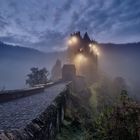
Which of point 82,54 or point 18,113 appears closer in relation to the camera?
point 18,113

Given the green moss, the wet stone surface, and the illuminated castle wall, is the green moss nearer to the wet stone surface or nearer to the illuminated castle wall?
the wet stone surface

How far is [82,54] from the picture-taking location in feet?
193

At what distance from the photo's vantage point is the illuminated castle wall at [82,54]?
58.6 meters

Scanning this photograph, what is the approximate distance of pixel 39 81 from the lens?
167ft

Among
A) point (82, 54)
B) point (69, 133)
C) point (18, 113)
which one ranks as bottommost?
point (69, 133)

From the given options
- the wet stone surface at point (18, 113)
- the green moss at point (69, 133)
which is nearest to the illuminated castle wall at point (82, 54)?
the green moss at point (69, 133)

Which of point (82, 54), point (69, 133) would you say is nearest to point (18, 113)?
point (69, 133)

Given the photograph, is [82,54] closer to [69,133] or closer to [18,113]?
[69,133]

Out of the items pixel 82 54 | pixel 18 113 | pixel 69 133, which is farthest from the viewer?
pixel 82 54

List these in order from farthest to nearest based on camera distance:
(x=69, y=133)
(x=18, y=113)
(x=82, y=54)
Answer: (x=82, y=54)
(x=69, y=133)
(x=18, y=113)

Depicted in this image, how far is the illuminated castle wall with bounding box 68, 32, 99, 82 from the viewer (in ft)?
192

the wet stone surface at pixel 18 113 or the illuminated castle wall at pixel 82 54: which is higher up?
the illuminated castle wall at pixel 82 54

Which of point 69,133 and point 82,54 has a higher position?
point 82,54

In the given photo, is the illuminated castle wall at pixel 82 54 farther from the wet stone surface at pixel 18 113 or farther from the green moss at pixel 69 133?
the wet stone surface at pixel 18 113
